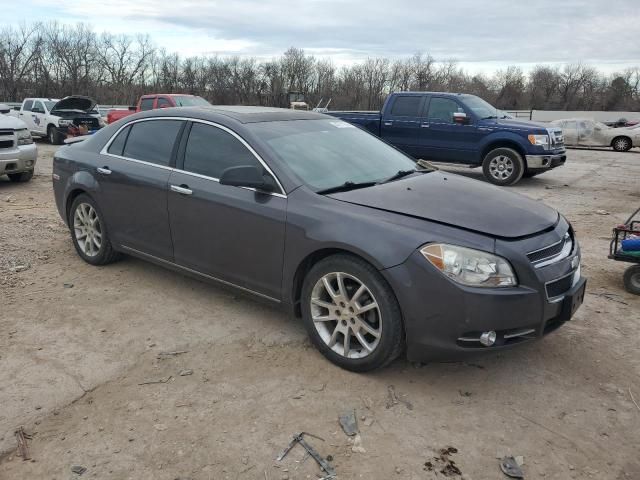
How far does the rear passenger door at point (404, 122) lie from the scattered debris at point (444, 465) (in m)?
9.99

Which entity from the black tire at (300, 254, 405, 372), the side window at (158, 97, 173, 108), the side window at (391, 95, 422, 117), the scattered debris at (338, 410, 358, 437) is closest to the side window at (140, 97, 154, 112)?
the side window at (158, 97, 173, 108)

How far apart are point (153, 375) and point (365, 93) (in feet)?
199

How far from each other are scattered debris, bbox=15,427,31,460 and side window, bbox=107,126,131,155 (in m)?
2.78

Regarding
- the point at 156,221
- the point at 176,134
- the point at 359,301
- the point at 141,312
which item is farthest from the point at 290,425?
the point at 176,134

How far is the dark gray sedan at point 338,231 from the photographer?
3.07 metres

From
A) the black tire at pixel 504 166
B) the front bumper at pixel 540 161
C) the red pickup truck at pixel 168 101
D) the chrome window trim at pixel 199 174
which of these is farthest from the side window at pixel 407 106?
the chrome window trim at pixel 199 174

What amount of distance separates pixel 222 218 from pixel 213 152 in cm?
56

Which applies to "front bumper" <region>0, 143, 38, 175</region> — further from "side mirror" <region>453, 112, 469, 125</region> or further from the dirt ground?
"side mirror" <region>453, 112, 469, 125</region>

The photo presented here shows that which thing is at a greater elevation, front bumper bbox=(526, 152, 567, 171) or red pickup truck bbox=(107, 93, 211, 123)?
red pickup truck bbox=(107, 93, 211, 123)

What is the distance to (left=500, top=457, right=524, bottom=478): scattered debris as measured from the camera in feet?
8.51

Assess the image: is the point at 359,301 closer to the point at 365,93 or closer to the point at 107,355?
the point at 107,355

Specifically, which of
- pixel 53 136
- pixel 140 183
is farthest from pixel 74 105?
pixel 140 183

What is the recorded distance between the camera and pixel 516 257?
3070 millimetres

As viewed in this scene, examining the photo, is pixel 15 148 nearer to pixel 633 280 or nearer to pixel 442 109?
pixel 442 109
